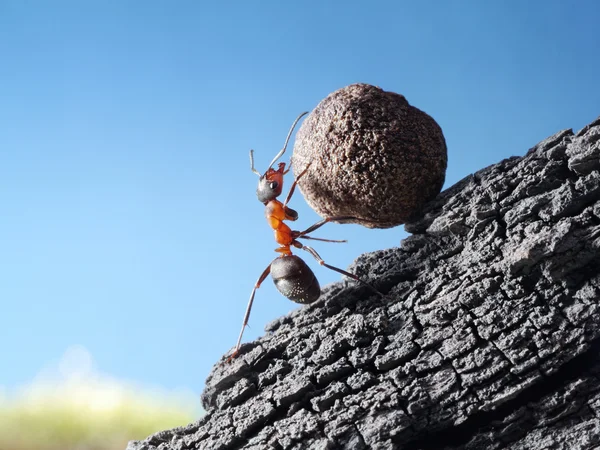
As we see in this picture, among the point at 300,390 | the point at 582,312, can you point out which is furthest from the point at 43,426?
the point at 582,312

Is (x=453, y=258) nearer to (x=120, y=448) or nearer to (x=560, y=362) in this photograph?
(x=560, y=362)

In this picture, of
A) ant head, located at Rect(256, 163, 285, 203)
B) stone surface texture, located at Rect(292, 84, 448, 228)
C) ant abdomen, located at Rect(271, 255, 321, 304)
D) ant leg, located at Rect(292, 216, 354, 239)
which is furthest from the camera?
ant head, located at Rect(256, 163, 285, 203)

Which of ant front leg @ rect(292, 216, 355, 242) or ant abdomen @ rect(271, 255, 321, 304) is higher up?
ant front leg @ rect(292, 216, 355, 242)

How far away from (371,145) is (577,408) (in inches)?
71.0

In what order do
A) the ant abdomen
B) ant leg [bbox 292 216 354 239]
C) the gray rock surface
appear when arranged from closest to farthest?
the gray rock surface < the ant abdomen < ant leg [bbox 292 216 354 239]

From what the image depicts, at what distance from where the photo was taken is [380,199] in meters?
3.60

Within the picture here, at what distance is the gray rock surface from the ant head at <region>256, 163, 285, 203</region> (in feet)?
2.78

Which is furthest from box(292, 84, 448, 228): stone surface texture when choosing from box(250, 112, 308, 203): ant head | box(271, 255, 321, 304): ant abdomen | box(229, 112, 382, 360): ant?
box(271, 255, 321, 304): ant abdomen

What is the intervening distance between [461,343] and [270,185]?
5.53 feet

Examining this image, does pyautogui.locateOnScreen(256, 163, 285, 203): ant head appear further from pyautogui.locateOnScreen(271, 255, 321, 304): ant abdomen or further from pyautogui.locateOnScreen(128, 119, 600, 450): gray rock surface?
pyautogui.locateOnScreen(128, 119, 600, 450): gray rock surface

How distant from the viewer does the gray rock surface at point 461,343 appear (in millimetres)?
3008

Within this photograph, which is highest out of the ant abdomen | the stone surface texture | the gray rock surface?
the stone surface texture

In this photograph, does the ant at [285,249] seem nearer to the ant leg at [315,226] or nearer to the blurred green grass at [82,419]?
the ant leg at [315,226]

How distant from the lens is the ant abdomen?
364 cm
